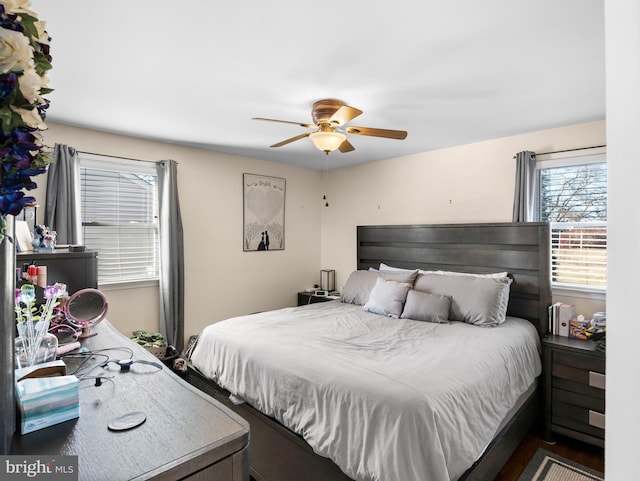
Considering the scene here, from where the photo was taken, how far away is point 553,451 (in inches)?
101

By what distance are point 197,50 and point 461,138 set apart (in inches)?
104

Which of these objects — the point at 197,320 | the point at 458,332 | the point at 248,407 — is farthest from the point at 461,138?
the point at 197,320

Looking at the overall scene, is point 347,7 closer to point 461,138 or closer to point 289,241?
point 461,138

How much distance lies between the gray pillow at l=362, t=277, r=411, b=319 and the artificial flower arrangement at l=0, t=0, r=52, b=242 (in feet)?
9.67

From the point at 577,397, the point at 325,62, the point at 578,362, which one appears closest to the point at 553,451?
the point at 577,397

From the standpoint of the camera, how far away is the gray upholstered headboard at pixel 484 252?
3.12m

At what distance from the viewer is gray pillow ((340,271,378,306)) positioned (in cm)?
380

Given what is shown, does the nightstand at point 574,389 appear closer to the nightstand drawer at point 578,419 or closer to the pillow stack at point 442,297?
the nightstand drawer at point 578,419

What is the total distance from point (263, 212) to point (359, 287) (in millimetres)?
1639

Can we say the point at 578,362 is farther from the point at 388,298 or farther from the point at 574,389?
the point at 388,298

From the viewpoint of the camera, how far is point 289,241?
16.3ft

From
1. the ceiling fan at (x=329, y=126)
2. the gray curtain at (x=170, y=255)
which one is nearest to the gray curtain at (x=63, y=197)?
the gray curtain at (x=170, y=255)

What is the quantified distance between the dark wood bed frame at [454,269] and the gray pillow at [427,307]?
731mm

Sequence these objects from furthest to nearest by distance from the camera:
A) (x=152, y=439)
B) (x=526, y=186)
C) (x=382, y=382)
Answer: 1. (x=526, y=186)
2. (x=382, y=382)
3. (x=152, y=439)
